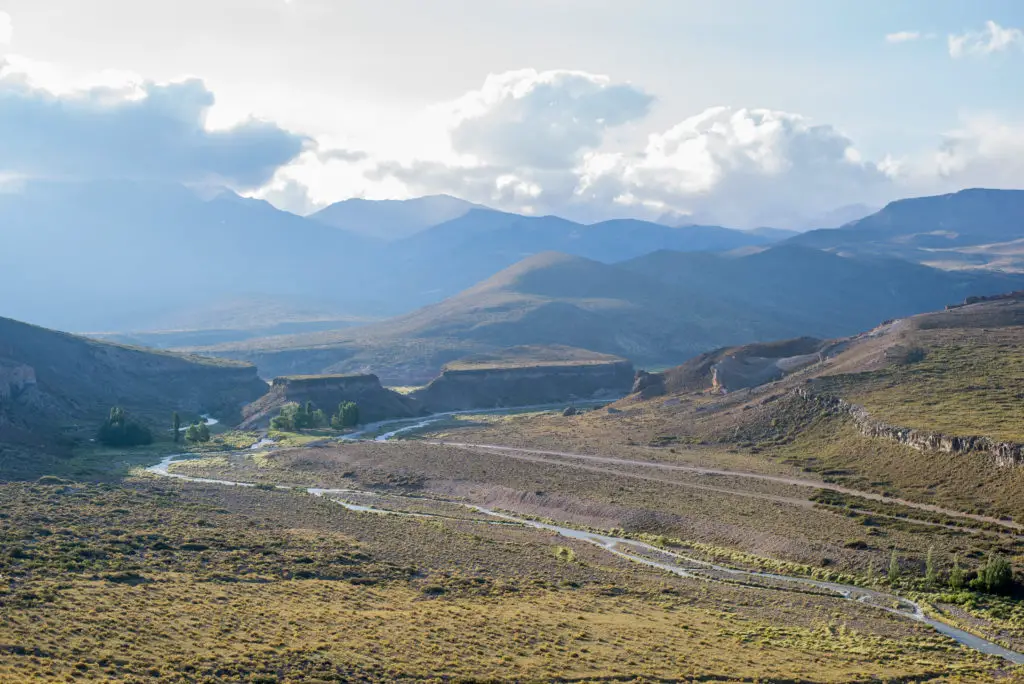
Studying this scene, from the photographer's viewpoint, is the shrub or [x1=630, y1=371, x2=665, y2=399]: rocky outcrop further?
[x1=630, y1=371, x2=665, y2=399]: rocky outcrop

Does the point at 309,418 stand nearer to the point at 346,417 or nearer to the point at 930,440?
the point at 346,417

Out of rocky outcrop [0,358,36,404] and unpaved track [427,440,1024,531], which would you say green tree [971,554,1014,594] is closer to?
unpaved track [427,440,1024,531]

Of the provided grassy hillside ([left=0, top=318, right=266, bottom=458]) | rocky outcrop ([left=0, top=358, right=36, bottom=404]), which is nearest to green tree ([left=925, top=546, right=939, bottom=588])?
grassy hillside ([left=0, top=318, right=266, bottom=458])

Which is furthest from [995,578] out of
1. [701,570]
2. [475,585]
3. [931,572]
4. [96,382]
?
[96,382]

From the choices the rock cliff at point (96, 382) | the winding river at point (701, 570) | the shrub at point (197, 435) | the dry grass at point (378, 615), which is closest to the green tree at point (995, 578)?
the winding river at point (701, 570)

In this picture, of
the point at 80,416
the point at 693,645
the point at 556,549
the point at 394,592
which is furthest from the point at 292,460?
the point at 693,645

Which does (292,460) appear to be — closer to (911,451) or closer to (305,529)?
(305,529)

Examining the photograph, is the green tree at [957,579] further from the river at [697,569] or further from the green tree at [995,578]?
the river at [697,569]
